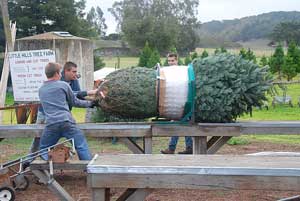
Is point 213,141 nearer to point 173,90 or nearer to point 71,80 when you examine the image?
point 173,90

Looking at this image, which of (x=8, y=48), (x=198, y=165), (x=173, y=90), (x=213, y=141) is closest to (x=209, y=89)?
(x=173, y=90)

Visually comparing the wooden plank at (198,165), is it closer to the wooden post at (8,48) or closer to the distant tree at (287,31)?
the wooden post at (8,48)

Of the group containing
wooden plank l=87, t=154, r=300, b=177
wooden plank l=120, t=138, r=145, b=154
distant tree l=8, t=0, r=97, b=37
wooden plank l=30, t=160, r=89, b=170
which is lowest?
wooden plank l=120, t=138, r=145, b=154

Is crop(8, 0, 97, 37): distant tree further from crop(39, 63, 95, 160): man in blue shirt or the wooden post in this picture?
crop(39, 63, 95, 160): man in blue shirt

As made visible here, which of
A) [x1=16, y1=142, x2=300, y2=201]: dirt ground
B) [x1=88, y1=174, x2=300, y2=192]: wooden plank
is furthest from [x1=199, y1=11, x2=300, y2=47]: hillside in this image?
[x1=88, y1=174, x2=300, y2=192]: wooden plank

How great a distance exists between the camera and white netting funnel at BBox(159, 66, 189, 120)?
19.2ft

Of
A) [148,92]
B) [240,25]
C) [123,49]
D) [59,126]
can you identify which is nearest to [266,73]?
[148,92]

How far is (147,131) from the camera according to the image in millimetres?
6105

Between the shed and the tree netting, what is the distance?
25.2ft

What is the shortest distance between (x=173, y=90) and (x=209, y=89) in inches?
15.3

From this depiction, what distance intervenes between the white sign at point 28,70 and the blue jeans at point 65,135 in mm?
3371

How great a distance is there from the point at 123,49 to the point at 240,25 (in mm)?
56887

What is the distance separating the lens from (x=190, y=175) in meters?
3.56

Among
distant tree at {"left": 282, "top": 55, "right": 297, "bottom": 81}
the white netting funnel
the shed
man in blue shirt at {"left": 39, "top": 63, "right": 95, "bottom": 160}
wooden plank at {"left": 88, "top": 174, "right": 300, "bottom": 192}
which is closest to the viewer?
wooden plank at {"left": 88, "top": 174, "right": 300, "bottom": 192}
